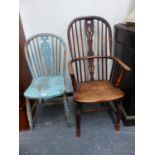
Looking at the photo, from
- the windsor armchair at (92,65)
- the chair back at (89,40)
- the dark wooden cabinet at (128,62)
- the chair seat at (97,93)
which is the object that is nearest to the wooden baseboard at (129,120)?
the dark wooden cabinet at (128,62)

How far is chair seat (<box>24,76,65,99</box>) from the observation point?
1602 mm

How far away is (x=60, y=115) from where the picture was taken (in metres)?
2.05

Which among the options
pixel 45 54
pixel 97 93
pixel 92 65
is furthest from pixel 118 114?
pixel 45 54

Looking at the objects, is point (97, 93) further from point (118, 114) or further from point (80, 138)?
point (80, 138)

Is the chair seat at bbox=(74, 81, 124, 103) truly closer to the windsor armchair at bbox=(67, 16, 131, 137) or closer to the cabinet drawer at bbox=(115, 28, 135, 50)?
the windsor armchair at bbox=(67, 16, 131, 137)

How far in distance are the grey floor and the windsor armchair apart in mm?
98

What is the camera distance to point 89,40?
74.7 inches

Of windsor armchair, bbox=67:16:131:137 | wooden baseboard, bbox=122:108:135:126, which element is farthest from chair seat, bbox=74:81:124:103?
wooden baseboard, bbox=122:108:135:126

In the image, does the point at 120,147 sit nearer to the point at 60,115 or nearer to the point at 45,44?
the point at 60,115

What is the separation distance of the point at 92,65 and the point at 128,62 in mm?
373

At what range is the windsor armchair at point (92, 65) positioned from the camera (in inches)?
61.4

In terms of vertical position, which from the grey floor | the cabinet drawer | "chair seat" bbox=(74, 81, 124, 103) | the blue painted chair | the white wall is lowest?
the grey floor
